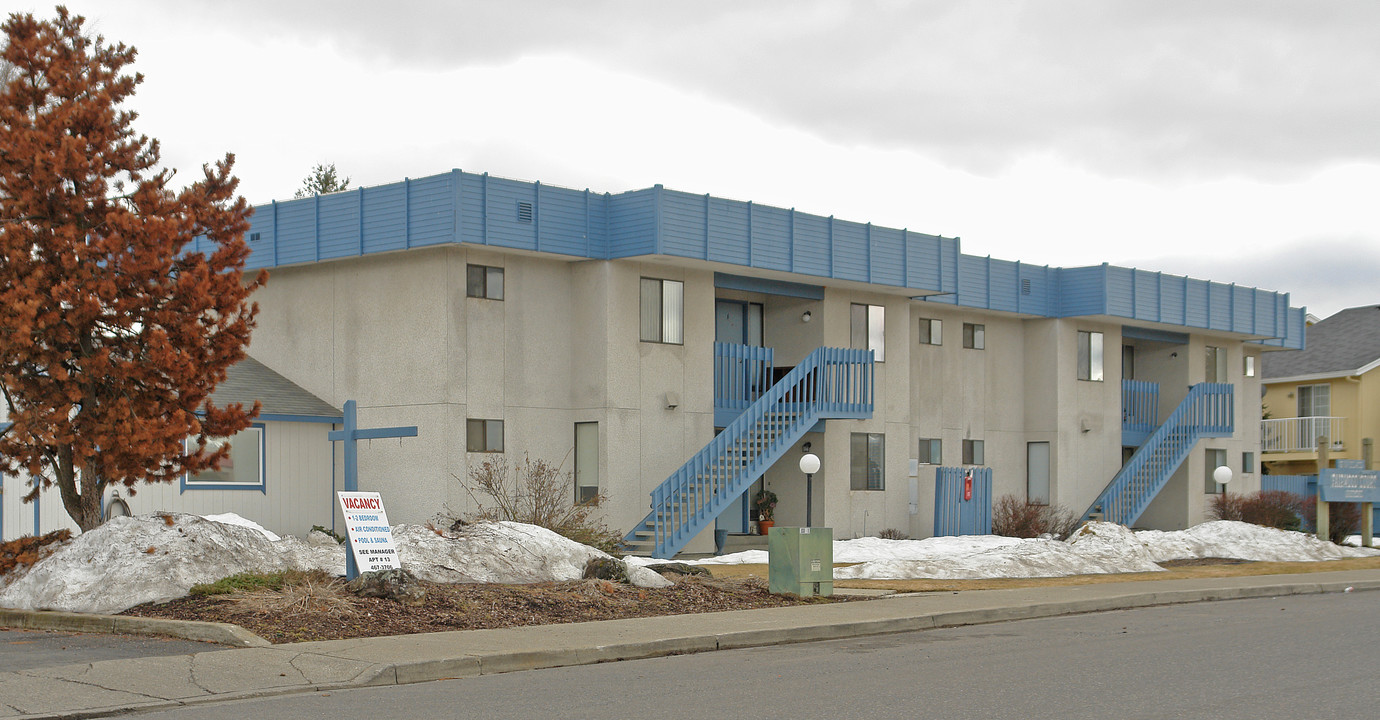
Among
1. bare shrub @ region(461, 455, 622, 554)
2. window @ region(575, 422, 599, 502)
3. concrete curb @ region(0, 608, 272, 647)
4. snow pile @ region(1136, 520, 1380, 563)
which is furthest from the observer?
snow pile @ region(1136, 520, 1380, 563)

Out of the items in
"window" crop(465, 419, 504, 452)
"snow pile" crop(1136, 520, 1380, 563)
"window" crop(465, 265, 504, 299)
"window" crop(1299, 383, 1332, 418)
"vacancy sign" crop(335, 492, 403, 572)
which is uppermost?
"window" crop(465, 265, 504, 299)

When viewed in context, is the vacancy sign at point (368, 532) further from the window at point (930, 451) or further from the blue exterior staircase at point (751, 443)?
the window at point (930, 451)

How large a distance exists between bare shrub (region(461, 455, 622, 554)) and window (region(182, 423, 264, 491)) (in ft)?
12.7

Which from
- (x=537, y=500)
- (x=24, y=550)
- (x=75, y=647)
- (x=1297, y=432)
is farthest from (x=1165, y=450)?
(x=75, y=647)

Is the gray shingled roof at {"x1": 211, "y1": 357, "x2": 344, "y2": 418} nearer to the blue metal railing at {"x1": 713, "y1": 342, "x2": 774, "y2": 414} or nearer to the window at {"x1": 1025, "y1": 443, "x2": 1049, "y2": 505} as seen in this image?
the blue metal railing at {"x1": 713, "y1": 342, "x2": 774, "y2": 414}

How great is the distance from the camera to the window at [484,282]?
25.9 meters

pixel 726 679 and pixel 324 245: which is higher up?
pixel 324 245

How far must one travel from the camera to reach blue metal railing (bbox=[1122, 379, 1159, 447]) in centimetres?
3941

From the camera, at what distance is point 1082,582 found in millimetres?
22672

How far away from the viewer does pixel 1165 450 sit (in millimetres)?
37656

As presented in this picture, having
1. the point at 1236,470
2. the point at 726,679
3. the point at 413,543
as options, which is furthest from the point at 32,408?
the point at 1236,470

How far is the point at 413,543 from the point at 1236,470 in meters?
31.5

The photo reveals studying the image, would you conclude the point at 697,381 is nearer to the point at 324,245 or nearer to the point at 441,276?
the point at 441,276

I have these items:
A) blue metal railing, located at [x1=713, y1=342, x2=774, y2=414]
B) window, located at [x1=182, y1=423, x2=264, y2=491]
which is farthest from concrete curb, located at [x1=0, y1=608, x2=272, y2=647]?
blue metal railing, located at [x1=713, y1=342, x2=774, y2=414]
